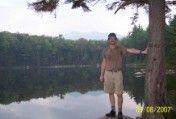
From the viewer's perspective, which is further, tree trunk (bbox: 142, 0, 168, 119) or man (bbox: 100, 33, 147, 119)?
man (bbox: 100, 33, 147, 119)

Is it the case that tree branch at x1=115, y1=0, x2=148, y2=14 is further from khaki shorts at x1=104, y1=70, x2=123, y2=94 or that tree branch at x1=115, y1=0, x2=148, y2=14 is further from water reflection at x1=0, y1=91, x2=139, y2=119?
water reflection at x1=0, y1=91, x2=139, y2=119

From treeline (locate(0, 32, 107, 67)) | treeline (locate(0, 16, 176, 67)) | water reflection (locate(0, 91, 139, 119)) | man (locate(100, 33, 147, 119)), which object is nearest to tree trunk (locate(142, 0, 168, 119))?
man (locate(100, 33, 147, 119))

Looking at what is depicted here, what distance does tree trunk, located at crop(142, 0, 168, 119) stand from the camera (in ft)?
24.9

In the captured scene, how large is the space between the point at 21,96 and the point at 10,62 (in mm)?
88464

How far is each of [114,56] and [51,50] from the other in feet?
410

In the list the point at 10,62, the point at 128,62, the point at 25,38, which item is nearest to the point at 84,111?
the point at 128,62

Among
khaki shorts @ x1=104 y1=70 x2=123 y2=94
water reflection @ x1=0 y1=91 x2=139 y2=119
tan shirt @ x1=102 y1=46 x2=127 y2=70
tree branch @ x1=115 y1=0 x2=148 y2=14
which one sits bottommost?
water reflection @ x1=0 y1=91 x2=139 y2=119

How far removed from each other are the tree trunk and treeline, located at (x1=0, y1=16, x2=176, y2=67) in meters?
89.6

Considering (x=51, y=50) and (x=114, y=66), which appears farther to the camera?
(x=51, y=50)

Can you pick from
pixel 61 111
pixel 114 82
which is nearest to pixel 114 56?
pixel 114 82

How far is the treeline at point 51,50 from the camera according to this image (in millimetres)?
110419

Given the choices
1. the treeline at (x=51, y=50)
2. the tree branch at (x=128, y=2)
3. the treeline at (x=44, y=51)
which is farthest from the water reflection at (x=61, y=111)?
the treeline at (x=44, y=51)

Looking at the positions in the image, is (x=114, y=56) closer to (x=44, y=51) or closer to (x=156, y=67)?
(x=156, y=67)

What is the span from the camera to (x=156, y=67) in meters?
7.59
